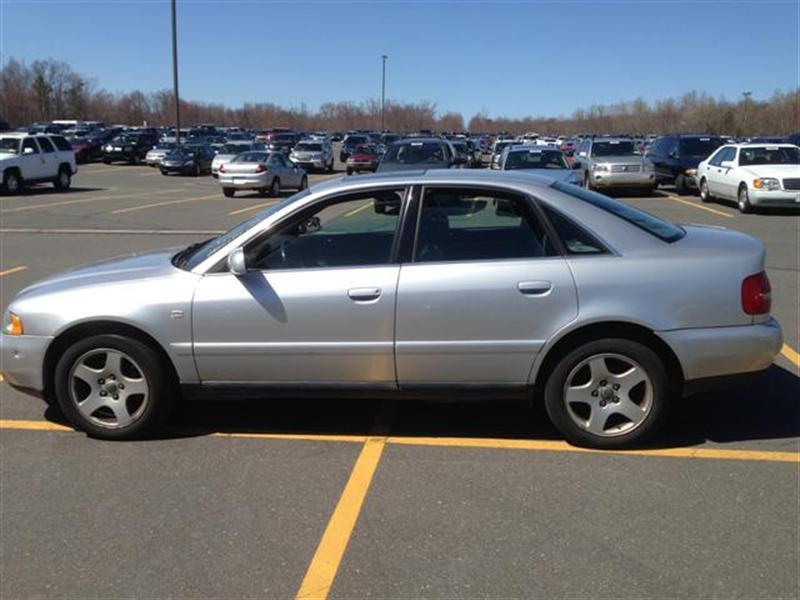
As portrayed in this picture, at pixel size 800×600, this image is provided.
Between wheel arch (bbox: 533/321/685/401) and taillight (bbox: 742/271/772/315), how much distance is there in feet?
1.59

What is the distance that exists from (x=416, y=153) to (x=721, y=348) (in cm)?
1454

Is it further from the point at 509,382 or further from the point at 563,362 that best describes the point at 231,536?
the point at 563,362

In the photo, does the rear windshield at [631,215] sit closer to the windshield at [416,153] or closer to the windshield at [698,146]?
the windshield at [416,153]

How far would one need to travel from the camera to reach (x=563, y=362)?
407 cm

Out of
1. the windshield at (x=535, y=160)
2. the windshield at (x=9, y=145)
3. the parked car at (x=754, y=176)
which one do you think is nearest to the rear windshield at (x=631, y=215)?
the windshield at (x=535, y=160)

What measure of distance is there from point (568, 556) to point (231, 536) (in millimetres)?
1486

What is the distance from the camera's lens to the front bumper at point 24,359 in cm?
432

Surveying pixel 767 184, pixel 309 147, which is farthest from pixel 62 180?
pixel 767 184

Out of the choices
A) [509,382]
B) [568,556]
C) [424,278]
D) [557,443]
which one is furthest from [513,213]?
[568,556]

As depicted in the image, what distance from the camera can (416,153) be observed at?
709 inches

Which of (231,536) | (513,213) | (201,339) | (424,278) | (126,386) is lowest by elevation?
(231,536)

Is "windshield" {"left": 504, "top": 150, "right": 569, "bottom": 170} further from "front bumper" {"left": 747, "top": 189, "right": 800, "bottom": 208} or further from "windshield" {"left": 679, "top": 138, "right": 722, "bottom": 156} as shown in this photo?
"windshield" {"left": 679, "top": 138, "right": 722, "bottom": 156}

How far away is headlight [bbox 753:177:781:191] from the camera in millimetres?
16062

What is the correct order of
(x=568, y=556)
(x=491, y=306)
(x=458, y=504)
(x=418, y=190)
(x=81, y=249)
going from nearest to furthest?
(x=568, y=556) < (x=458, y=504) < (x=491, y=306) < (x=418, y=190) < (x=81, y=249)
